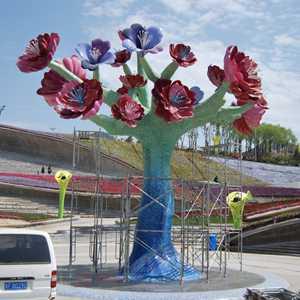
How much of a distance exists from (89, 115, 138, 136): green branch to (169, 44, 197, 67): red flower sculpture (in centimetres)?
211

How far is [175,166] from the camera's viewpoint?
6141 centimetres

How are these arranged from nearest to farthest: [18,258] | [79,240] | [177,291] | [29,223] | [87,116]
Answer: [18,258] < [177,291] < [87,116] < [79,240] < [29,223]

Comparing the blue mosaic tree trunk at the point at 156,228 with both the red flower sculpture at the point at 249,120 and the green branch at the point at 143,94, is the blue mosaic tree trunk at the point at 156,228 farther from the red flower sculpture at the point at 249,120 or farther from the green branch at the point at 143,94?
the red flower sculpture at the point at 249,120

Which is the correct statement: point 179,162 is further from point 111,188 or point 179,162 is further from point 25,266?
point 25,266

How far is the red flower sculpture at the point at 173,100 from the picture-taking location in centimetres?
1473

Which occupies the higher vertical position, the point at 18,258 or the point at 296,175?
the point at 296,175

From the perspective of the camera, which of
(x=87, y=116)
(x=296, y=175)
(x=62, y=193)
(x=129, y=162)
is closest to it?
(x=87, y=116)

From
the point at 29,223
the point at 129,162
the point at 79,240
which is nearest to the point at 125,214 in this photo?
the point at 79,240

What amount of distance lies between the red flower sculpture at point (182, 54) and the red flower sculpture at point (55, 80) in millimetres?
2405

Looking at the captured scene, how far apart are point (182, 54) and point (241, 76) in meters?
1.64

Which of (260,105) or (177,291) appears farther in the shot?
(260,105)

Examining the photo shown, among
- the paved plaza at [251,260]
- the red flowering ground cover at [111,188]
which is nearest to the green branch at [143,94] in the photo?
the paved plaza at [251,260]

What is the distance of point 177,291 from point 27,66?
683cm

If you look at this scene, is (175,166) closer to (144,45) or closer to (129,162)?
(129,162)
